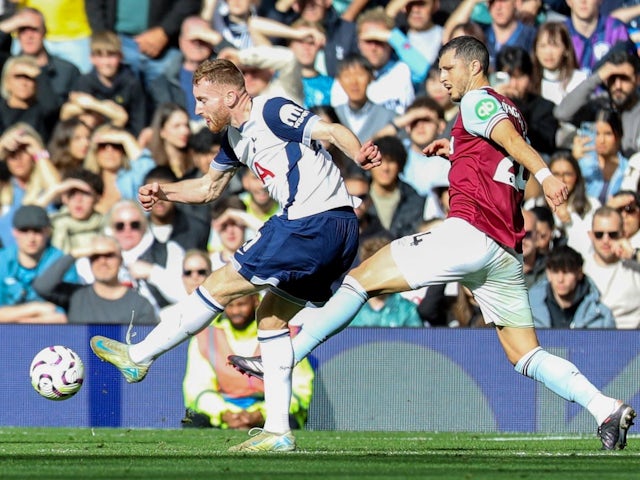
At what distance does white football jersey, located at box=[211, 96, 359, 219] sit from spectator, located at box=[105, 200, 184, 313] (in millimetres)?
5371

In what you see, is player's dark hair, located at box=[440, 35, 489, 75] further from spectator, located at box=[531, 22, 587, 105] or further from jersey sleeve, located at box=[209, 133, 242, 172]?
spectator, located at box=[531, 22, 587, 105]

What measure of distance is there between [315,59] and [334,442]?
578 centimetres

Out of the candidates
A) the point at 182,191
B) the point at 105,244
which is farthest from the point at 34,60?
the point at 182,191

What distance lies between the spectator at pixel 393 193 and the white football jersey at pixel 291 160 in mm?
5361

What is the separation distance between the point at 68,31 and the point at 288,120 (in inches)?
308

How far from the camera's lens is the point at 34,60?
14430mm

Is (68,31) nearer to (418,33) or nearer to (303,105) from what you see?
(303,105)

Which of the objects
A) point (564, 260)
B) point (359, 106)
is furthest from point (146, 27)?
point (564, 260)

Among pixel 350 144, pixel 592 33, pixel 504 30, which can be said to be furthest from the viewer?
pixel 504 30

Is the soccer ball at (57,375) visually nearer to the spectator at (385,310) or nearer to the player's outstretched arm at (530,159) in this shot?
the player's outstretched arm at (530,159)

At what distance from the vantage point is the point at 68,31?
574 inches

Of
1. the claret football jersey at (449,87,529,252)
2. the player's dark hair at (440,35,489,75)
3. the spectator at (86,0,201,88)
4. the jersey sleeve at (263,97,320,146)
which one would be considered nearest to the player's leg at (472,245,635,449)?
the claret football jersey at (449,87,529,252)

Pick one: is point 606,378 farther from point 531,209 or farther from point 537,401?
point 531,209

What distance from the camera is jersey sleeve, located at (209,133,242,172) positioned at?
7930 mm
